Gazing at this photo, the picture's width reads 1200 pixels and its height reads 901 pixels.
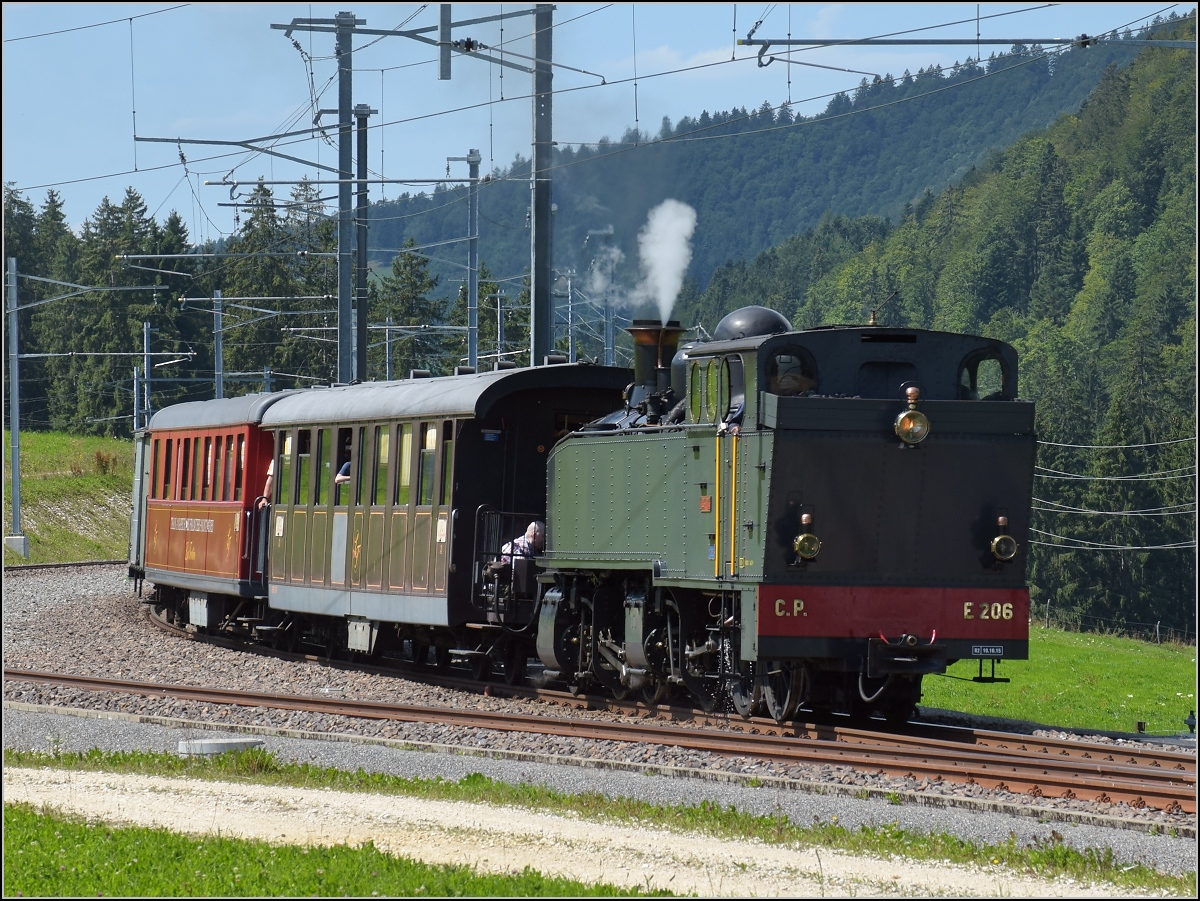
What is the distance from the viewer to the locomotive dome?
15164 millimetres

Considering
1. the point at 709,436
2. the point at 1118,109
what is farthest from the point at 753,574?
the point at 1118,109

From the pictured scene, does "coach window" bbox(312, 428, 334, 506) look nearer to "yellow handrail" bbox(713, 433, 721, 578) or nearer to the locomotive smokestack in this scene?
the locomotive smokestack

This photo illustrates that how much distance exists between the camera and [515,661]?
1934cm

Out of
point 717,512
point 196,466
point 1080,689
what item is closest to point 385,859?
point 717,512

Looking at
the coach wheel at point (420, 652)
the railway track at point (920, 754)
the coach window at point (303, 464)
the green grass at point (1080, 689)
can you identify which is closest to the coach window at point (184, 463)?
the coach window at point (303, 464)

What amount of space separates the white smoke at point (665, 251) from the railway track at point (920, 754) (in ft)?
18.0

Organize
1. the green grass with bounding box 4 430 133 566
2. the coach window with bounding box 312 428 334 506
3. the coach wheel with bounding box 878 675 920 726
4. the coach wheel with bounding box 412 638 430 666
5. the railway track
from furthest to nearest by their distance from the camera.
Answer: the green grass with bounding box 4 430 133 566
the coach window with bounding box 312 428 334 506
the coach wheel with bounding box 412 638 430 666
the coach wheel with bounding box 878 675 920 726
the railway track

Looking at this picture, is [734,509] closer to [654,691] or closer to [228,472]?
[654,691]

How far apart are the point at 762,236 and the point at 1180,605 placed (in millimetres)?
71587

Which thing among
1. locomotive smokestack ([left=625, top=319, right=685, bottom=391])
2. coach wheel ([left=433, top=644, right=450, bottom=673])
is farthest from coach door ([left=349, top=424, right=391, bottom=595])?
locomotive smokestack ([left=625, top=319, right=685, bottom=391])

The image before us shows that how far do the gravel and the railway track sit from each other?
27 cm

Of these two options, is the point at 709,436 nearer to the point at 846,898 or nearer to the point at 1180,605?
the point at 846,898

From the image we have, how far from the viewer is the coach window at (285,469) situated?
23.3 m

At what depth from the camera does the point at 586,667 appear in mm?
17422
